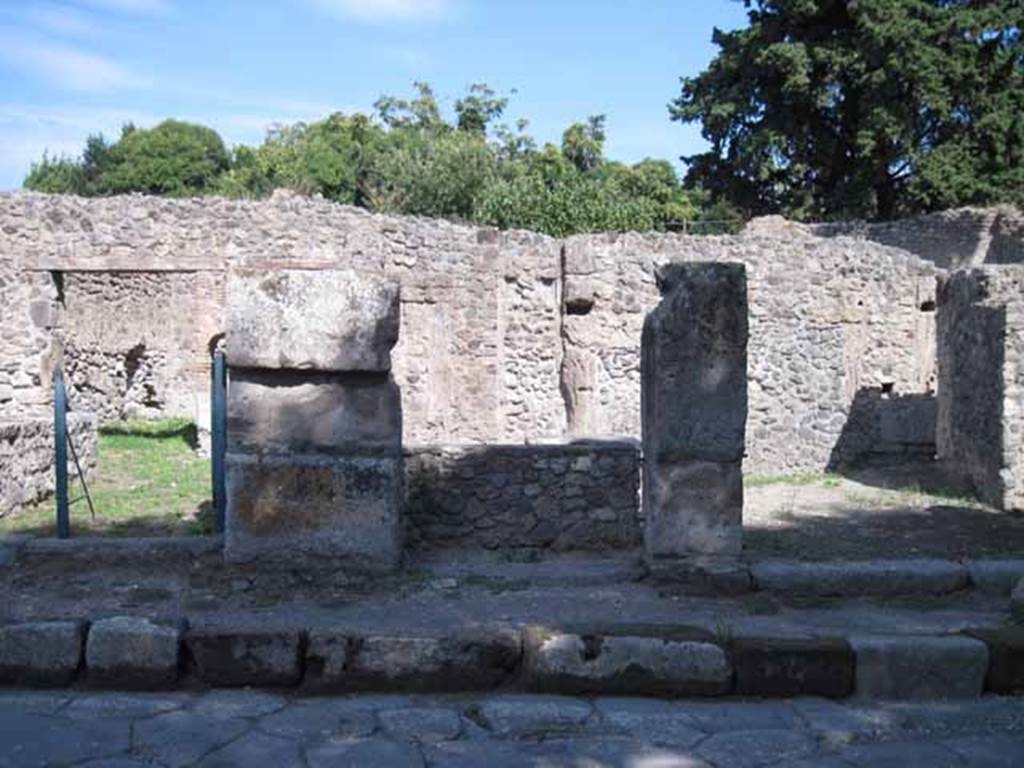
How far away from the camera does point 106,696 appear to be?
3900 millimetres

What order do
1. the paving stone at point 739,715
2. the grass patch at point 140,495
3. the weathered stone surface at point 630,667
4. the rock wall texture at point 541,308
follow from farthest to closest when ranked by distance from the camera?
1. the rock wall texture at point 541,308
2. the grass patch at point 140,495
3. the weathered stone surface at point 630,667
4. the paving stone at point 739,715

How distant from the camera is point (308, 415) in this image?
197 inches

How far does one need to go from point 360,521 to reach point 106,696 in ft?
4.86

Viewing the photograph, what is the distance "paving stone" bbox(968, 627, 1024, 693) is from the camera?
13.2ft

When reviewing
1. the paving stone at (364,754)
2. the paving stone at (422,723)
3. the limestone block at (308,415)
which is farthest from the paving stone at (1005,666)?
the limestone block at (308,415)

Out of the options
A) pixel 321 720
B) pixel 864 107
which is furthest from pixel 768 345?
pixel 864 107

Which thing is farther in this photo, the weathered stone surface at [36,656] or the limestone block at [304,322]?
the limestone block at [304,322]

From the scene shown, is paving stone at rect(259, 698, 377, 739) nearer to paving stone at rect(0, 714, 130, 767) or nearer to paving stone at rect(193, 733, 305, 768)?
paving stone at rect(193, 733, 305, 768)

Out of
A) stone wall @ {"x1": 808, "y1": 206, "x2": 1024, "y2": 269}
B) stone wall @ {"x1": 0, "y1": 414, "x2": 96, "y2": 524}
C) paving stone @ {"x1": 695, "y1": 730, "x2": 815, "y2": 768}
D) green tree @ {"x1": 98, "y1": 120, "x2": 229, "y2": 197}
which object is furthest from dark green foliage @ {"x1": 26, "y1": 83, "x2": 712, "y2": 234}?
paving stone @ {"x1": 695, "y1": 730, "x2": 815, "y2": 768}

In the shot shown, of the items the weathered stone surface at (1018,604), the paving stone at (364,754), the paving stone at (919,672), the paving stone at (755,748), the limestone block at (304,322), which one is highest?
the limestone block at (304,322)

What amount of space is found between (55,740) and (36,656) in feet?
2.12

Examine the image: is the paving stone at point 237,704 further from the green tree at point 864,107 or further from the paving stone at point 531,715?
the green tree at point 864,107

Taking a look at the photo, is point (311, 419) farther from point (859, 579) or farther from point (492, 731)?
point (859, 579)

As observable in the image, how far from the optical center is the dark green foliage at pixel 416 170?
21.7 meters
